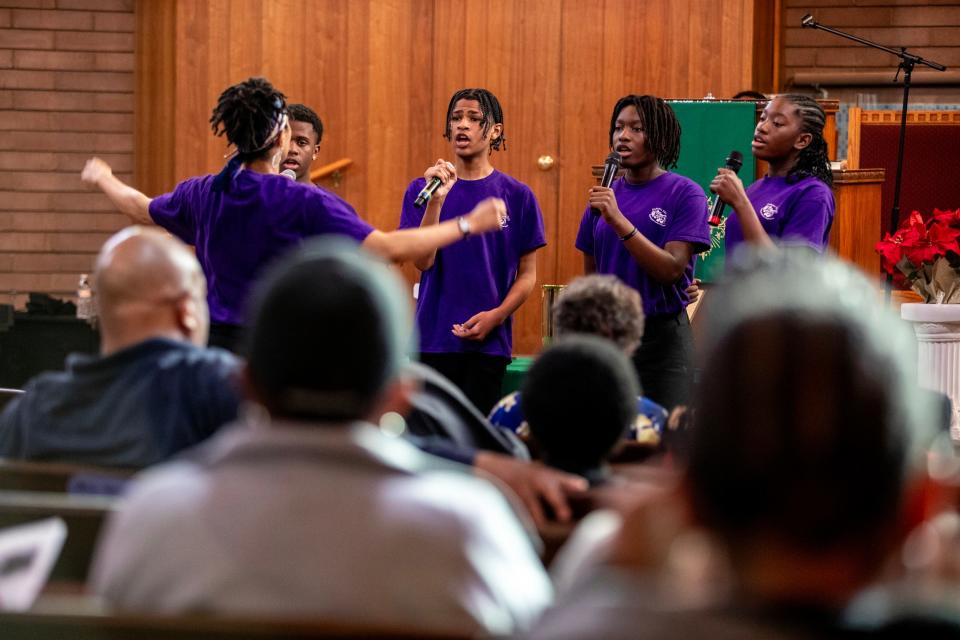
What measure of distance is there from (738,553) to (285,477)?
0.51m

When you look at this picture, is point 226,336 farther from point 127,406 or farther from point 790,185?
point 790,185

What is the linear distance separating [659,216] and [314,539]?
2.69 meters

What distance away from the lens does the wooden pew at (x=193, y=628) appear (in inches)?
38.4

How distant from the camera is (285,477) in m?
1.15

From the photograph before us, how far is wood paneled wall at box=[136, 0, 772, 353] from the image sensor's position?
6523mm

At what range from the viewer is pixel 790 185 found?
371 centimetres

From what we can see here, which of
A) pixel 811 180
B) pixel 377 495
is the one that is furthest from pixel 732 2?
pixel 377 495

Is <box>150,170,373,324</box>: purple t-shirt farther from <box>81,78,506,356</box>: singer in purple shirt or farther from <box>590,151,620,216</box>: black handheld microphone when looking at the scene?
<box>590,151,620,216</box>: black handheld microphone

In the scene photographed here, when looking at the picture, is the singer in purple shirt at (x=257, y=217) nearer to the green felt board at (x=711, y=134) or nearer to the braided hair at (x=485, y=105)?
the braided hair at (x=485, y=105)

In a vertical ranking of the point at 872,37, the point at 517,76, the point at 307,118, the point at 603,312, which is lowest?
the point at 603,312

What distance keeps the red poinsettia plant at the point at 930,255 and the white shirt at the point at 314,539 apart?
354cm

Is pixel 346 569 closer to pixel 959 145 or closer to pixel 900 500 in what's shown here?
pixel 900 500

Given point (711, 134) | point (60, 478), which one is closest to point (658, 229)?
point (711, 134)

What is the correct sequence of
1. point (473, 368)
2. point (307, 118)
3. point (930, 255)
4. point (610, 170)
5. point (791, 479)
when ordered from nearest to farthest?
point (791, 479) < point (610, 170) < point (473, 368) < point (307, 118) < point (930, 255)
